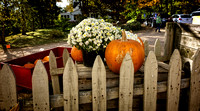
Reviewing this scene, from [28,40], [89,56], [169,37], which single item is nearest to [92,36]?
[89,56]

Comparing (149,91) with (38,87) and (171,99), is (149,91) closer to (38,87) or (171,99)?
(171,99)

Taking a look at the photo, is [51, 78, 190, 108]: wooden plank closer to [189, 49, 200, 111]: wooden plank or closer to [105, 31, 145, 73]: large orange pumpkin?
[189, 49, 200, 111]: wooden plank

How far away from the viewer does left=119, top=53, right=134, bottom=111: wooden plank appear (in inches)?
66.0

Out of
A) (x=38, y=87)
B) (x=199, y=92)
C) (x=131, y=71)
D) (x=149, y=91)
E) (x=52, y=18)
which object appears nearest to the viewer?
(x=38, y=87)

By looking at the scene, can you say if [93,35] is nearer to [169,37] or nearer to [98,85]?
[98,85]

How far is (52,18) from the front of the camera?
901 inches

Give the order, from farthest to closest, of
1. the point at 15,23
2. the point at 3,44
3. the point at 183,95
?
the point at 3,44 → the point at 15,23 → the point at 183,95

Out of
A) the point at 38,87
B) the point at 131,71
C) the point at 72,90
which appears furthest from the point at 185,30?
the point at 38,87

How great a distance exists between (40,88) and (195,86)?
6.64 feet

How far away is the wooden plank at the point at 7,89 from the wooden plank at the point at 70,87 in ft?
1.78

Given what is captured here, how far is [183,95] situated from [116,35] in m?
1.38

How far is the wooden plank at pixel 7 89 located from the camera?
154cm

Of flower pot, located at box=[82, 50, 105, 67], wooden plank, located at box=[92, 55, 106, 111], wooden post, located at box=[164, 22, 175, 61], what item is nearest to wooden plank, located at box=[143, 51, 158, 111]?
wooden plank, located at box=[92, 55, 106, 111]

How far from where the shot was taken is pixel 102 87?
1.71 meters
